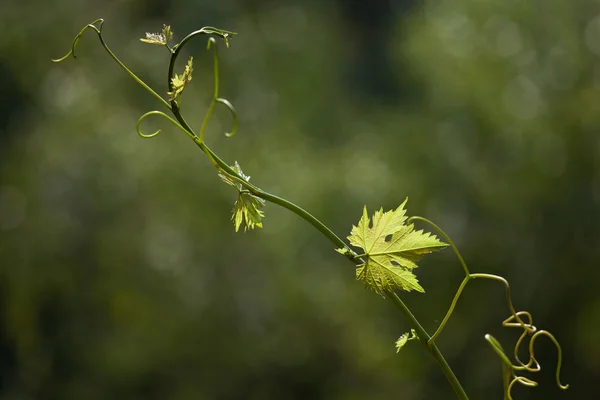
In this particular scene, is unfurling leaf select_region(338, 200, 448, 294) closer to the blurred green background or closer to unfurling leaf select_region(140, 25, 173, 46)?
unfurling leaf select_region(140, 25, 173, 46)

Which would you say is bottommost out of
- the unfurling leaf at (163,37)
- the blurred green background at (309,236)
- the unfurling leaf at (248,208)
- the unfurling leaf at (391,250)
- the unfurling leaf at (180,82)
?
the unfurling leaf at (391,250)

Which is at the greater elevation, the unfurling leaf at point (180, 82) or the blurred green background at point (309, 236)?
the blurred green background at point (309, 236)

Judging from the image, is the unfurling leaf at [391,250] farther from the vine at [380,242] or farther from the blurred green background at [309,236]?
the blurred green background at [309,236]

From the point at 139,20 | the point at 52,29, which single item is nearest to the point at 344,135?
the point at 139,20

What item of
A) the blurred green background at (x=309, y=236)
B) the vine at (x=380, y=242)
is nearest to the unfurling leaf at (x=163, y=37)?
the vine at (x=380, y=242)

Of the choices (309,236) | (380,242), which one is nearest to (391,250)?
(380,242)

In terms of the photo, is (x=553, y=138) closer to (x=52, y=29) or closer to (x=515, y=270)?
(x=515, y=270)

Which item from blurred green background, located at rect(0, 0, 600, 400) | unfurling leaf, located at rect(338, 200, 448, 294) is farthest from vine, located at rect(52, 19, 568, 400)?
blurred green background, located at rect(0, 0, 600, 400)

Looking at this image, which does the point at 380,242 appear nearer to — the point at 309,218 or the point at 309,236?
the point at 309,218
